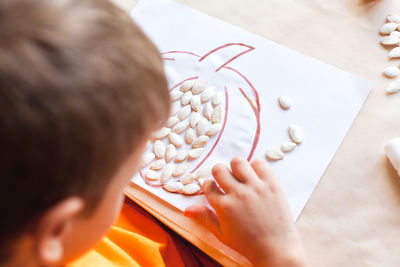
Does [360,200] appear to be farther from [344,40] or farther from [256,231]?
[344,40]

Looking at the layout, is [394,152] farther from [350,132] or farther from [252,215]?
[252,215]

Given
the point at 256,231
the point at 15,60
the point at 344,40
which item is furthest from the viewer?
the point at 344,40

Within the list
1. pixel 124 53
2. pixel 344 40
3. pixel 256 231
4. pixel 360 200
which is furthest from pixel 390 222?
pixel 124 53

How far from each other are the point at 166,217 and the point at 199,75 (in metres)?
0.22

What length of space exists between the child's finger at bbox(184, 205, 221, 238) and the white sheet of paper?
1cm

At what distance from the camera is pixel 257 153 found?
0.56 m

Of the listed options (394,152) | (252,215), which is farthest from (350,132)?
(252,215)

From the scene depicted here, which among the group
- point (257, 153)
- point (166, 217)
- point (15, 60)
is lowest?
point (166, 217)

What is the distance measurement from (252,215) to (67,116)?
30cm

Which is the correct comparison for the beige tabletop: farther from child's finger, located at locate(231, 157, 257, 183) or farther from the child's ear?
the child's ear

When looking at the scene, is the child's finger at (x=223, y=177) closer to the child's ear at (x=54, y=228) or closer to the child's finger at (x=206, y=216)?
the child's finger at (x=206, y=216)

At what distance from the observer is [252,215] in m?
0.51

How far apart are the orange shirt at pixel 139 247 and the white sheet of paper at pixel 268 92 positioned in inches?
2.4

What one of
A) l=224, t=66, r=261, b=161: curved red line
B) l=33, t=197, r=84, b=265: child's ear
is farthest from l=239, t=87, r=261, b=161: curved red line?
l=33, t=197, r=84, b=265: child's ear
